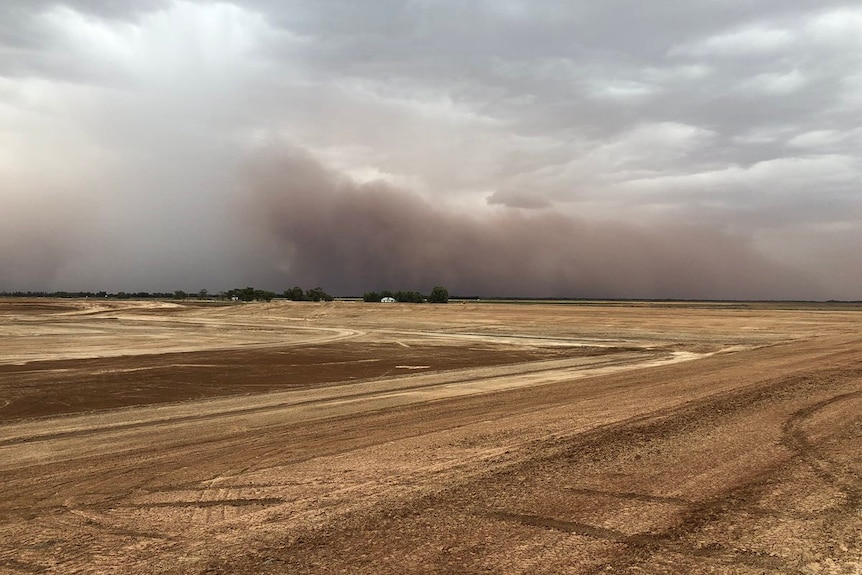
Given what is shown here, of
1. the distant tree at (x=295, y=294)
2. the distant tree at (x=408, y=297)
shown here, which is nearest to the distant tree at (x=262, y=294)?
the distant tree at (x=295, y=294)

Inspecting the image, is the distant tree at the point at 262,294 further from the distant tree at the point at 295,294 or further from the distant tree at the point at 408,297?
the distant tree at the point at 408,297

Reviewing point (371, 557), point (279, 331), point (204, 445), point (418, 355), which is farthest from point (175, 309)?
point (371, 557)

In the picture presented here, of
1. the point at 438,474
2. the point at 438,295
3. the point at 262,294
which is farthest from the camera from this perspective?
the point at 262,294

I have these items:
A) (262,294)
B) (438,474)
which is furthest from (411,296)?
(438,474)

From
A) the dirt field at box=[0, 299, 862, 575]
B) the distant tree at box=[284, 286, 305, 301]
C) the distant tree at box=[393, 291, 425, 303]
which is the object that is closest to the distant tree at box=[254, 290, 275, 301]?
the distant tree at box=[284, 286, 305, 301]

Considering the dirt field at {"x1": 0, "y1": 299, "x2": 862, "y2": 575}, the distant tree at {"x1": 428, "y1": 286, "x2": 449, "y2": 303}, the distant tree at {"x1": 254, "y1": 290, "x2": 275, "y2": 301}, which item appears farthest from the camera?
the distant tree at {"x1": 254, "y1": 290, "x2": 275, "y2": 301}

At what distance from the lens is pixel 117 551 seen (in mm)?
5832

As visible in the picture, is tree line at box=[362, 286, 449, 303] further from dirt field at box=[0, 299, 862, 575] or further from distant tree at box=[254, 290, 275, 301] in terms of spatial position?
dirt field at box=[0, 299, 862, 575]

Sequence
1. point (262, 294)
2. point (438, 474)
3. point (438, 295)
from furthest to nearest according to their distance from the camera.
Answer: point (262, 294) < point (438, 295) < point (438, 474)

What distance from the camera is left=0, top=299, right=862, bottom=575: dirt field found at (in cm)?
568

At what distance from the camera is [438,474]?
8.27 m

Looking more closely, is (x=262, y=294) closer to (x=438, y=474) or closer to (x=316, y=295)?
(x=316, y=295)

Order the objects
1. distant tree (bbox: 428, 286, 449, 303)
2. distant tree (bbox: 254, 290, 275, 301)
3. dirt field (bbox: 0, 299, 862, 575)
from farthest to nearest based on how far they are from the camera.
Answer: distant tree (bbox: 254, 290, 275, 301), distant tree (bbox: 428, 286, 449, 303), dirt field (bbox: 0, 299, 862, 575)

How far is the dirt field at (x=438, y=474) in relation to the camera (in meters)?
5.68
